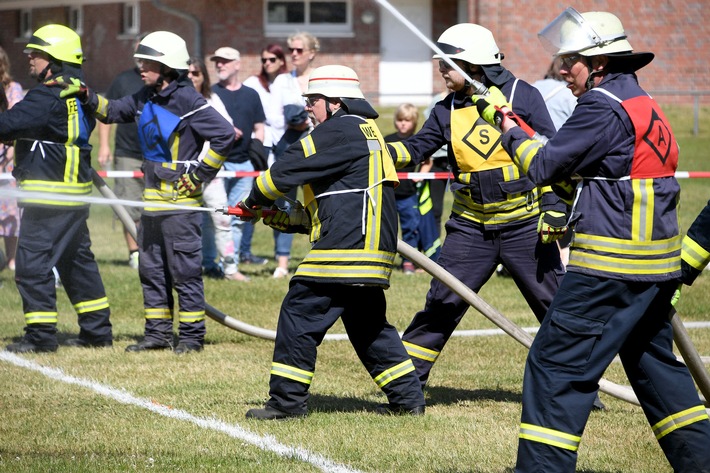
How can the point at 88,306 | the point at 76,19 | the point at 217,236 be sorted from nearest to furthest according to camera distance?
the point at 88,306
the point at 217,236
the point at 76,19

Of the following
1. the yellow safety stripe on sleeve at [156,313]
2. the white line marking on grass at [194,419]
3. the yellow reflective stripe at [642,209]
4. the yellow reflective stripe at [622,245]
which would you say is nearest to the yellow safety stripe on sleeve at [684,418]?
the yellow reflective stripe at [622,245]

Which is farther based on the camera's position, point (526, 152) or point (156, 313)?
point (156, 313)

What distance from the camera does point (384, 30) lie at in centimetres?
2658

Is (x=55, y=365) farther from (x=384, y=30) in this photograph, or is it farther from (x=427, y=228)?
(x=384, y=30)

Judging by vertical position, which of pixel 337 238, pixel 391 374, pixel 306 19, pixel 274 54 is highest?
pixel 306 19

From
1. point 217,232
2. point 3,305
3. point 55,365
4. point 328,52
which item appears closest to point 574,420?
point 55,365

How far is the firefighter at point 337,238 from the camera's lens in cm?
564

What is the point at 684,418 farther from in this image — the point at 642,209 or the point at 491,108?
the point at 491,108

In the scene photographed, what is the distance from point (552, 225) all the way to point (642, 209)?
1.30 meters

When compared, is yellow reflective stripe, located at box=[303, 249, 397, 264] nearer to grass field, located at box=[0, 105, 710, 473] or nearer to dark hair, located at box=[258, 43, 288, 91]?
grass field, located at box=[0, 105, 710, 473]

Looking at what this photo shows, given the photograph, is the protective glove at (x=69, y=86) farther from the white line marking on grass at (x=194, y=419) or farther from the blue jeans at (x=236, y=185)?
the blue jeans at (x=236, y=185)

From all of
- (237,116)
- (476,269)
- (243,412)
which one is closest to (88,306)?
(243,412)

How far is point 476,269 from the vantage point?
6176mm

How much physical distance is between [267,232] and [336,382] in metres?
8.16
